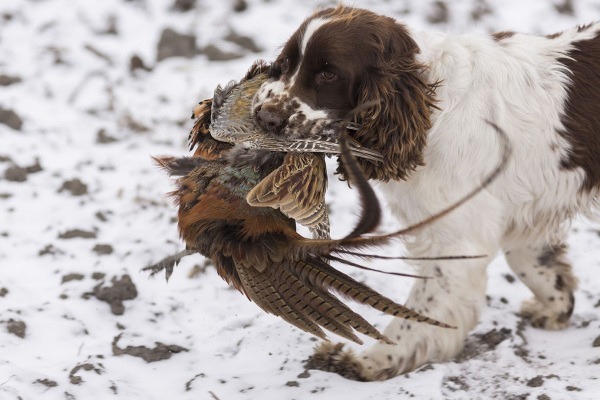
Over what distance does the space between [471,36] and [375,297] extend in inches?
50.3

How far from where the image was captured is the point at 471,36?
339 cm

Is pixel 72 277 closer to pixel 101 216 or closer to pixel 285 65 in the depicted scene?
pixel 101 216

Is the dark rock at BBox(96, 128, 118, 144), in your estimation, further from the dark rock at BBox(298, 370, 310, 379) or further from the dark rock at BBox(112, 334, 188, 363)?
the dark rock at BBox(298, 370, 310, 379)

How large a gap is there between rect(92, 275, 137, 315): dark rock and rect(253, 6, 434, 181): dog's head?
126 cm

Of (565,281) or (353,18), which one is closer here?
(353,18)

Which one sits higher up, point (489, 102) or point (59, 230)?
point (489, 102)

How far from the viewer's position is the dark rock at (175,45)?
678cm

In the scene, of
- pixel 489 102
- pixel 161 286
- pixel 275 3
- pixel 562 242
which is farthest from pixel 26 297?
pixel 275 3

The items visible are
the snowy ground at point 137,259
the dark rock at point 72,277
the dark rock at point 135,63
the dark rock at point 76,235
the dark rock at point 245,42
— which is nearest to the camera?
the snowy ground at point 137,259

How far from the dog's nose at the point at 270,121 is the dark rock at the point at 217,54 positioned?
378cm

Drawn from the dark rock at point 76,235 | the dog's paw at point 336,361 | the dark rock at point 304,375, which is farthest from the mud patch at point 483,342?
the dark rock at point 76,235

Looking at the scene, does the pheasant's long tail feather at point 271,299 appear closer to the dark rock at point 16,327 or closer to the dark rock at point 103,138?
the dark rock at point 16,327

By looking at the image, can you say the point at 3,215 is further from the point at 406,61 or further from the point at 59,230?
the point at 406,61

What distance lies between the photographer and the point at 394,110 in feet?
9.87
